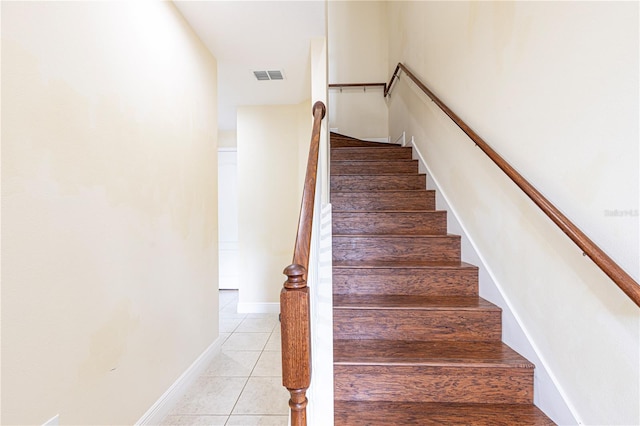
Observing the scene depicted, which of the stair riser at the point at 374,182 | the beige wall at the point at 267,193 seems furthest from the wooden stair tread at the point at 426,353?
the beige wall at the point at 267,193

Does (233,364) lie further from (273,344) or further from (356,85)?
(356,85)

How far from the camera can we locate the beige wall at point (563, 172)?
98cm

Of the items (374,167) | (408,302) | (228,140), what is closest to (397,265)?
(408,302)

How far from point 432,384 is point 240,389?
143cm

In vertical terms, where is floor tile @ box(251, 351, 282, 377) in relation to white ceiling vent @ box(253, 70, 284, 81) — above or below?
below

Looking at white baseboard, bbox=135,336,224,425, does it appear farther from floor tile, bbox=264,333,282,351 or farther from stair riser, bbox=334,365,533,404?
stair riser, bbox=334,365,533,404

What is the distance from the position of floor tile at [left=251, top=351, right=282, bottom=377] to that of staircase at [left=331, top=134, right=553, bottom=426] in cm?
102

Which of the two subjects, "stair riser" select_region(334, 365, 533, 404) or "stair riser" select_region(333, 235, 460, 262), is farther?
"stair riser" select_region(333, 235, 460, 262)

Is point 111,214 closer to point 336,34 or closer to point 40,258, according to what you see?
point 40,258

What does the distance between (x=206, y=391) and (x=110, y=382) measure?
913mm

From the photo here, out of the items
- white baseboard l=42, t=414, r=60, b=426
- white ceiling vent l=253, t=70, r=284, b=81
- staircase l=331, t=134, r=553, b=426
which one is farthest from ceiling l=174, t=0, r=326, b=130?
white baseboard l=42, t=414, r=60, b=426

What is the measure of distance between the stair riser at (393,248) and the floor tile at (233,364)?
1.24 m

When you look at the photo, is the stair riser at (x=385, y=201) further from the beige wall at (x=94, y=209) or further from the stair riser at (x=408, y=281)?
the beige wall at (x=94, y=209)

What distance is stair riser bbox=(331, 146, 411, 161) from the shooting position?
3.34m
